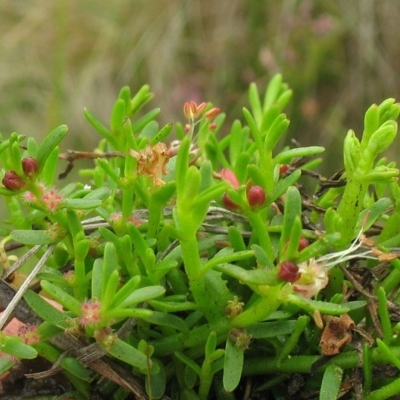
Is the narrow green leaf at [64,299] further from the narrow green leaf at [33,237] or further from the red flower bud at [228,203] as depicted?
the red flower bud at [228,203]

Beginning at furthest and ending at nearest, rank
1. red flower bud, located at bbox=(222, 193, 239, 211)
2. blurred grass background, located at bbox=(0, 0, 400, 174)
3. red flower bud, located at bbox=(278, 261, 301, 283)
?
blurred grass background, located at bbox=(0, 0, 400, 174) → red flower bud, located at bbox=(222, 193, 239, 211) → red flower bud, located at bbox=(278, 261, 301, 283)

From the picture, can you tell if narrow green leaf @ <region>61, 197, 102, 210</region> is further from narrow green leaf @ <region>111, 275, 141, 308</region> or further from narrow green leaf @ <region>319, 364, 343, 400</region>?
narrow green leaf @ <region>319, 364, 343, 400</region>

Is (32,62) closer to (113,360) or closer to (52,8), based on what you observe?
(52,8)

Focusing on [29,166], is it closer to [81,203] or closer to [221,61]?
[81,203]

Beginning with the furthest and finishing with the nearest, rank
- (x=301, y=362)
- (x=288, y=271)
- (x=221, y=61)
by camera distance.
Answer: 1. (x=221, y=61)
2. (x=301, y=362)
3. (x=288, y=271)

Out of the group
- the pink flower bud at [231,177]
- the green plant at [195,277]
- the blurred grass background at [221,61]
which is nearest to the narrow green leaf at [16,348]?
the green plant at [195,277]

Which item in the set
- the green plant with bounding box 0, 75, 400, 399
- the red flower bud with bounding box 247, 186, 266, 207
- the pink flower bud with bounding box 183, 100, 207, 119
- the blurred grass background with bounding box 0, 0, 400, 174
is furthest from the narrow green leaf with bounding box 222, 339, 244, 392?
the blurred grass background with bounding box 0, 0, 400, 174

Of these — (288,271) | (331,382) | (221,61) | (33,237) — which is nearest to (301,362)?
(331,382)
